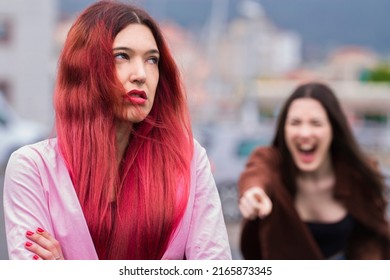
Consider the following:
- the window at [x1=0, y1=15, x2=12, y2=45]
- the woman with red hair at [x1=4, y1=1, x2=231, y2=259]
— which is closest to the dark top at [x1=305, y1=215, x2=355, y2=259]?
the woman with red hair at [x1=4, y1=1, x2=231, y2=259]

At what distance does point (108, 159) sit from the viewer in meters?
1.57

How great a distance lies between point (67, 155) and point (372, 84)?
1909 inches

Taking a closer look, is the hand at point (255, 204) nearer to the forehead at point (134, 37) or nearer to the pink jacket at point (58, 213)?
the pink jacket at point (58, 213)

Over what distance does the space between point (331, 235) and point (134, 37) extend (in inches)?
48.5

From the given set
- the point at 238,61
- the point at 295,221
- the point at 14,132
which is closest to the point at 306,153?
the point at 295,221

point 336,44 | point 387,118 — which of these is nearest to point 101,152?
point 387,118

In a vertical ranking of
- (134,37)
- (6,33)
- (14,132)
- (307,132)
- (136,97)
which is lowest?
(14,132)

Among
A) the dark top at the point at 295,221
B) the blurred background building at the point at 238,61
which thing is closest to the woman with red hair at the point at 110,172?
the dark top at the point at 295,221

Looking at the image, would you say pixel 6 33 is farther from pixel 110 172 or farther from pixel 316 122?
pixel 110 172

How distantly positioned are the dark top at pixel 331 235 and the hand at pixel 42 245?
1.23 m

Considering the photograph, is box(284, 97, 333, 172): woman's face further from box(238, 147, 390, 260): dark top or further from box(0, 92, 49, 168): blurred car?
box(0, 92, 49, 168): blurred car

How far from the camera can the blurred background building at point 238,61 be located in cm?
1725

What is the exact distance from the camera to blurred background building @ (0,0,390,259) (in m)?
17.2
